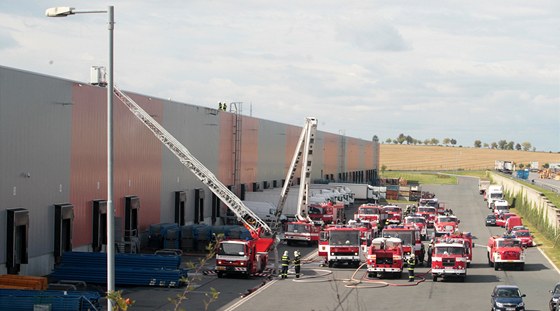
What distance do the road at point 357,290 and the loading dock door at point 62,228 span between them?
6.51 meters

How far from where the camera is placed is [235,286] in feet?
138

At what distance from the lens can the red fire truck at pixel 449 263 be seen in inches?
1714

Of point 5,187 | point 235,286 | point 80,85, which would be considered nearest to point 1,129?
point 5,187

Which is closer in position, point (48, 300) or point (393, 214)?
point (48, 300)

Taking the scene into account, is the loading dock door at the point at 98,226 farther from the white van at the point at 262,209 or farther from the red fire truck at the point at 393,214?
the red fire truck at the point at 393,214

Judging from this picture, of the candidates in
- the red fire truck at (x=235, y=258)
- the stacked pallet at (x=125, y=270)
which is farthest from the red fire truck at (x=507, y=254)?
the stacked pallet at (x=125, y=270)

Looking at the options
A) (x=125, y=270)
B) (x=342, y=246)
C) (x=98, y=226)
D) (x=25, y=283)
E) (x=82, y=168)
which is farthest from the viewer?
(x=342, y=246)

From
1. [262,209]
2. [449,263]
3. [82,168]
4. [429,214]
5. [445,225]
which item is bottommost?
[449,263]

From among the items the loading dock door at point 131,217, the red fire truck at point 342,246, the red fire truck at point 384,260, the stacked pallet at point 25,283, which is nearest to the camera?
the stacked pallet at point 25,283

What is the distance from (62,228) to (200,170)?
46.2 ft

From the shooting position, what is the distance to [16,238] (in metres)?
40.5

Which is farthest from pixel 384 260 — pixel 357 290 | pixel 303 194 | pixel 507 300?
pixel 303 194

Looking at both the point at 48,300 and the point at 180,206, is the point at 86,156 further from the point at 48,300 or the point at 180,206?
the point at 48,300

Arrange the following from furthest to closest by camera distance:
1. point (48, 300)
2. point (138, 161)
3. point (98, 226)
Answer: point (138, 161)
point (98, 226)
point (48, 300)
